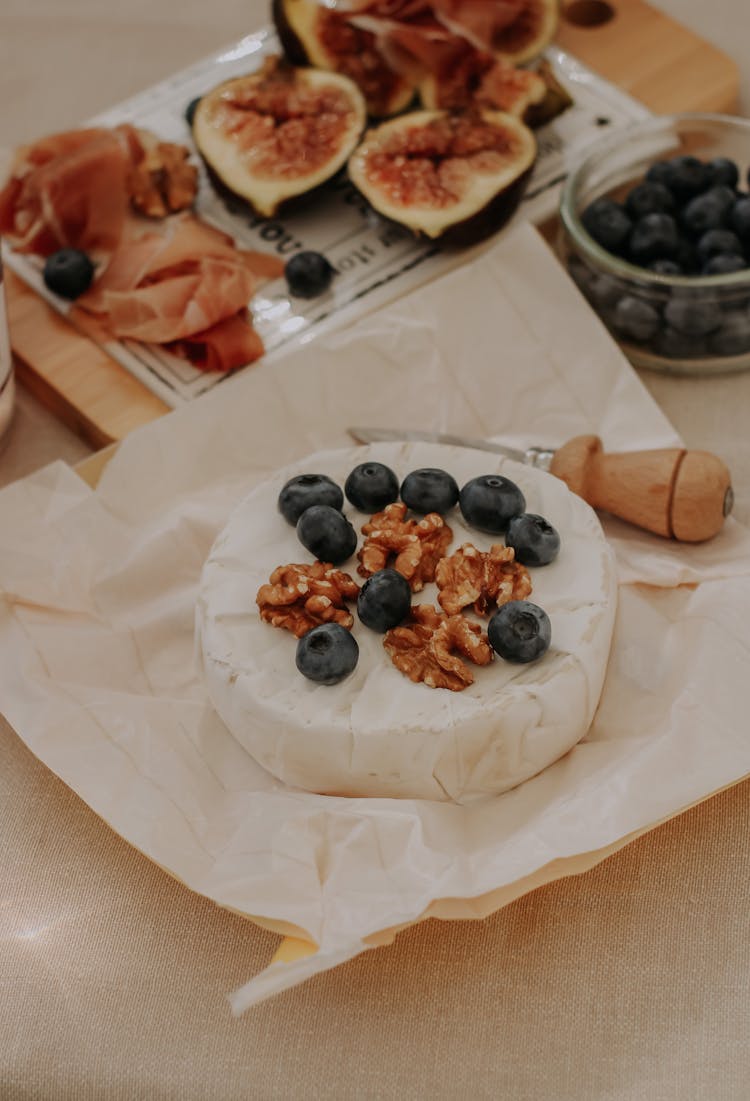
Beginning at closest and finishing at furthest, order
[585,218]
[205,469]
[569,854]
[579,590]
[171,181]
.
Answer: [569,854]
[579,590]
[205,469]
[585,218]
[171,181]

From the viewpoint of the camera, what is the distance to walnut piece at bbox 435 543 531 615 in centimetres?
127

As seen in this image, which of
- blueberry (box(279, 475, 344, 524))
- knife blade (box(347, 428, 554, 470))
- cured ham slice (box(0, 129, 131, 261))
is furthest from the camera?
cured ham slice (box(0, 129, 131, 261))

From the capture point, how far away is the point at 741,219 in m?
1.75

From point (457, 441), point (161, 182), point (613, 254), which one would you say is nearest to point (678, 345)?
point (613, 254)

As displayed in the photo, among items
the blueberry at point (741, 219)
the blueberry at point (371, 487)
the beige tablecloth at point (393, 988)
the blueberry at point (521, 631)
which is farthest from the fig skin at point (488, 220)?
the beige tablecloth at point (393, 988)

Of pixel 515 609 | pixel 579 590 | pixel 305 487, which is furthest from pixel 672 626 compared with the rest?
pixel 305 487

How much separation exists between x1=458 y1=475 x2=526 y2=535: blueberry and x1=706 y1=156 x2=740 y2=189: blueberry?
0.74 m

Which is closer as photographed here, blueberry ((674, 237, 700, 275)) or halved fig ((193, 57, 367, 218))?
blueberry ((674, 237, 700, 275))

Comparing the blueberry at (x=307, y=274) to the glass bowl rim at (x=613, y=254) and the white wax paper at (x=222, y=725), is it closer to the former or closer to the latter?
the white wax paper at (x=222, y=725)

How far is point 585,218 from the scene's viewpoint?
5.96 feet

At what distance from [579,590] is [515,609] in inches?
4.6

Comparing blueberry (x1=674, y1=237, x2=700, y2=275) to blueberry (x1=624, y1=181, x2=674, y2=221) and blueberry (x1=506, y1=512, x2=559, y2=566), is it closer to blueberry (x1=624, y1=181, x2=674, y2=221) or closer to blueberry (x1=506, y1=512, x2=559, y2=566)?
blueberry (x1=624, y1=181, x2=674, y2=221)

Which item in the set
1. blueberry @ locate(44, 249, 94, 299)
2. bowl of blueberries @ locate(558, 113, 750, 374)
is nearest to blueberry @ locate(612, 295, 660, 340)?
bowl of blueberries @ locate(558, 113, 750, 374)

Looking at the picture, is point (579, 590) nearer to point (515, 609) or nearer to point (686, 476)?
point (515, 609)
